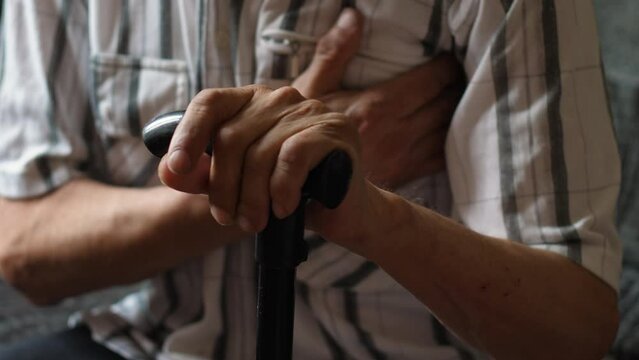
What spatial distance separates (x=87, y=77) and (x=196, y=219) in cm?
23

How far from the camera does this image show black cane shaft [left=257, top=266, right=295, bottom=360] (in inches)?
22.9

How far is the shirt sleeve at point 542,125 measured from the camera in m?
0.77

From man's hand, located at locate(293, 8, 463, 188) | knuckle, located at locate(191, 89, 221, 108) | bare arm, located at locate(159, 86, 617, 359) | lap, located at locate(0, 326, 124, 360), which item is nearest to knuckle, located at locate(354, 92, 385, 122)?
man's hand, located at locate(293, 8, 463, 188)

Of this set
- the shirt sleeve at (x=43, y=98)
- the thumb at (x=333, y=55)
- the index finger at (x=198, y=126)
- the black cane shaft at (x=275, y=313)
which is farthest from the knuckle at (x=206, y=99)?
the shirt sleeve at (x=43, y=98)

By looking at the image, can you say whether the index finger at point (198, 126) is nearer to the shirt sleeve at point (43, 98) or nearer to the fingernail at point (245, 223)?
the fingernail at point (245, 223)

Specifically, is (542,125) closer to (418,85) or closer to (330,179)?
(418,85)

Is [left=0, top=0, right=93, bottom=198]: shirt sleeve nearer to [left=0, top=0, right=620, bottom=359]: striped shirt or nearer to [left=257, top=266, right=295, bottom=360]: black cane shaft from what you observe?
[left=0, top=0, right=620, bottom=359]: striped shirt

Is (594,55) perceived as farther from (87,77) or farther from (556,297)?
(87,77)

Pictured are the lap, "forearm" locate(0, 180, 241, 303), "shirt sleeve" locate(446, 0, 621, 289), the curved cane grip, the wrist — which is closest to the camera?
the curved cane grip

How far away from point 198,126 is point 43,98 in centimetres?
44

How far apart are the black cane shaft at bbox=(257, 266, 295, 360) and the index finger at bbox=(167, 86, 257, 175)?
9 centimetres

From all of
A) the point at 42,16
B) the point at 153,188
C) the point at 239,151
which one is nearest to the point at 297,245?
the point at 239,151

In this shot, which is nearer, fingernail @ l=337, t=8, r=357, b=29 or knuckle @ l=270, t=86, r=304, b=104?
knuckle @ l=270, t=86, r=304, b=104

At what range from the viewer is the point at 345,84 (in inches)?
34.8
